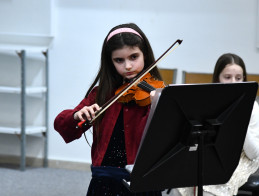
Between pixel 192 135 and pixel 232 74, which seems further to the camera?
pixel 232 74

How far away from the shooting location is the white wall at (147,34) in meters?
3.54

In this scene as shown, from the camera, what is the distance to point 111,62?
1747 millimetres

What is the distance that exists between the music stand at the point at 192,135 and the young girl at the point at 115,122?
27 centimetres

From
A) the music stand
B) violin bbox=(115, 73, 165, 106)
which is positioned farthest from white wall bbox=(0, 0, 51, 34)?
the music stand

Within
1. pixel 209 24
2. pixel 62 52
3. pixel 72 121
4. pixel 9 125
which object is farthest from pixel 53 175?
pixel 72 121

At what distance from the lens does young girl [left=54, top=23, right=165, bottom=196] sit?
5.41 feet

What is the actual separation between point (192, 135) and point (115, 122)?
405 millimetres

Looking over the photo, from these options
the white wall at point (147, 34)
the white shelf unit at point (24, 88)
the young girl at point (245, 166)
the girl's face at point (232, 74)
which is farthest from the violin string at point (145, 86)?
the white shelf unit at point (24, 88)

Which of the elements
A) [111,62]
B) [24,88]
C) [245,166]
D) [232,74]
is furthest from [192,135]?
[24,88]

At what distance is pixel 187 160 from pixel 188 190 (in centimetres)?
91

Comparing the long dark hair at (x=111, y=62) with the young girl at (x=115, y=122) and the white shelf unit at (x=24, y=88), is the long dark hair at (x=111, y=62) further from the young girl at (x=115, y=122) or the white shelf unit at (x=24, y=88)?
the white shelf unit at (x=24, y=88)

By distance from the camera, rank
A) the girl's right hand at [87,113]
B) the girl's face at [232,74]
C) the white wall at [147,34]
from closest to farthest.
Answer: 1. the girl's right hand at [87,113]
2. the girl's face at [232,74]
3. the white wall at [147,34]

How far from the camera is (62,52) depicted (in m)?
3.97

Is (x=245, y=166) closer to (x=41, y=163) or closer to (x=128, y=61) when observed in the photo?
(x=128, y=61)
